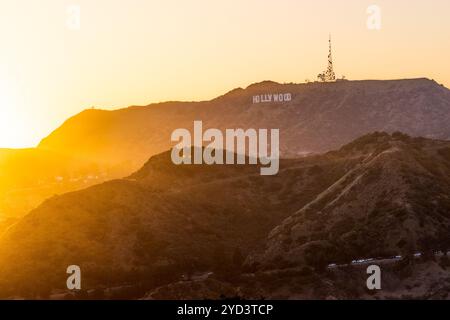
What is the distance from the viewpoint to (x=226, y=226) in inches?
6038

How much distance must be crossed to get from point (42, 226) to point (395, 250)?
61.4 m

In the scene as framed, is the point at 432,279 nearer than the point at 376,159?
Yes

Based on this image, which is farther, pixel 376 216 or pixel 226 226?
pixel 226 226

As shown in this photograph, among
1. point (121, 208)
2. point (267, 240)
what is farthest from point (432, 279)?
point (121, 208)

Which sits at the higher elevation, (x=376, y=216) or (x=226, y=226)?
(x=226, y=226)

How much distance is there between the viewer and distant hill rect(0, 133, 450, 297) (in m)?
125

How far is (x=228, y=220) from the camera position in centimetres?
15688

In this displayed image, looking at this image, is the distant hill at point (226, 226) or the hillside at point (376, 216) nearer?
the distant hill at point (226, 226)

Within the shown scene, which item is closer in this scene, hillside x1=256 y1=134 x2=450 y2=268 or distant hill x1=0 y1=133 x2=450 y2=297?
distant hill x1=0 y1=133 x2=450 y2=297

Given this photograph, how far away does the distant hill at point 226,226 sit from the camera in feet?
411
